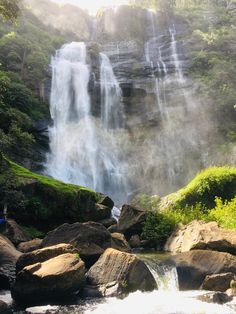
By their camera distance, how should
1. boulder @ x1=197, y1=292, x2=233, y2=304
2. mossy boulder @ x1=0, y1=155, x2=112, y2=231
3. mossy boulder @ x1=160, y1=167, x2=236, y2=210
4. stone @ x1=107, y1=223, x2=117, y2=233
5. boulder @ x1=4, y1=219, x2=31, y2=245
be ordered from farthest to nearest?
1. mossy boulder @ x1=160, y1=167, x2=236, y2=210
2. stone @ x1=107, y1=223, x2=117, y2=233
3. mossy boulder @ x1=0, y1=155, x2=112, y2=231
4. boulder @ x1=4, y1=219, x2=31, y2=245
5. boulder @ x1=197, y1=292, x2=233, y2=304

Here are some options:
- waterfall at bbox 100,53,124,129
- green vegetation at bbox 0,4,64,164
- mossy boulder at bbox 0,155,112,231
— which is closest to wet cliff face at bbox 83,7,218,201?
waterfall at bbox 100,53,124,129

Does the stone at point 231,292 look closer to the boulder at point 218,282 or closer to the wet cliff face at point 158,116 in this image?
the boulder at point 218,282

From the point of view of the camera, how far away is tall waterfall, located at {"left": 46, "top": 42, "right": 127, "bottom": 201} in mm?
32031

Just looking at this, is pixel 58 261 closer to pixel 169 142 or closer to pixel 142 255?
pixel 142 255

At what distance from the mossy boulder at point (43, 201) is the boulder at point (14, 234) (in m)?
1.21

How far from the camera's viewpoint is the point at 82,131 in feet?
115

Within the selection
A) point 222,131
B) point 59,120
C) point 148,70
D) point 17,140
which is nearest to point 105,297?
point 17,140

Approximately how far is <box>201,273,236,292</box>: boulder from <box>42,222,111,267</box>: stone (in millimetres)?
3789

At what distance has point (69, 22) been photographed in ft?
181

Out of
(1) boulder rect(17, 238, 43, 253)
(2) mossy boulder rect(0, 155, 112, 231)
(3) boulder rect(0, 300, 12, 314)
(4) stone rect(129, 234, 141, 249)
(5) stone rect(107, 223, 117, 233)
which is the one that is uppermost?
(2) mossy boulder rect(0, 155, 112, 231)

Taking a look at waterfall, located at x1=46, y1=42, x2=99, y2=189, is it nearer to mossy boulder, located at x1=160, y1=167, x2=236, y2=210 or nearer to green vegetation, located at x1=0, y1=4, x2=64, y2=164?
green vegetation, located at x1=0, y1=4, x2=64, y2=164

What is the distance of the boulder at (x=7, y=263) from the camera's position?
1207cm

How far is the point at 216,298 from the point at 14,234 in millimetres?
8335

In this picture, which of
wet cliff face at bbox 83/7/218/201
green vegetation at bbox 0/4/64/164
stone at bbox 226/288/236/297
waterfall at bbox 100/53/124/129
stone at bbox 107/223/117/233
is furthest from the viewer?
waterfall at bbox 100/53/124/129
